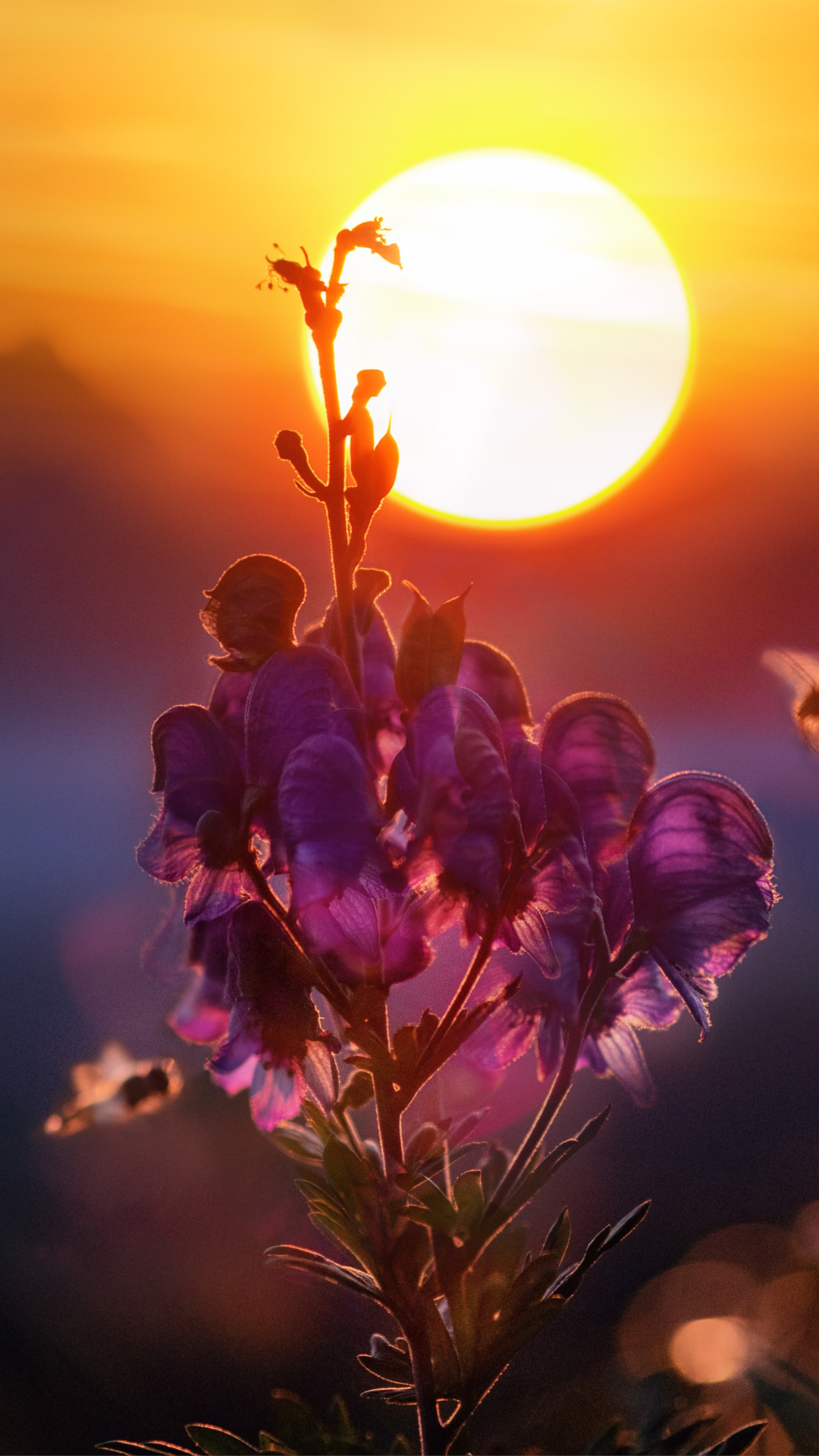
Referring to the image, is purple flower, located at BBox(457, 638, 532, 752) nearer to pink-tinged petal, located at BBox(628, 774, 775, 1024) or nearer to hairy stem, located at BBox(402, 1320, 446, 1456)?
pink-tinged petal, located at BBox(628, 774, 775, 1024)

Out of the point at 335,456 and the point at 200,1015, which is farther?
the point at 200,1015

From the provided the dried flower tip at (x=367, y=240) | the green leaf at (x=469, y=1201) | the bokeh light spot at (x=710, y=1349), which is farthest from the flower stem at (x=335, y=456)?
the bokeh light spot at (x=710, y=1349)

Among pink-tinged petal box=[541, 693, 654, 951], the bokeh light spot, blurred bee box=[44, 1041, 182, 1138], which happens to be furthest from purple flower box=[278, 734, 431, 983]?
blurred bee box=[44, 1041, 182, 1138]

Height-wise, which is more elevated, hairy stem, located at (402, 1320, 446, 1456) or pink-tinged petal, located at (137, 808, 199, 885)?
pink-tinged petal, located at (137, 808, 199, 885)

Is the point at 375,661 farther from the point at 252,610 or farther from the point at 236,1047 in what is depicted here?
the point at 236,1047

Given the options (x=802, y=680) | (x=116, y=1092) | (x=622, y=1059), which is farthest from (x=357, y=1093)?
(x=116, y=1092)

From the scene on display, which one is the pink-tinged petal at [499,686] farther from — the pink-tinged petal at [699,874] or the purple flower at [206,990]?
the purple flower at [206,990]
